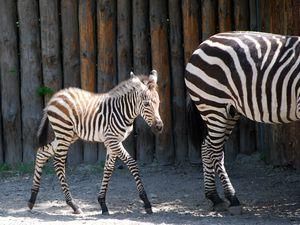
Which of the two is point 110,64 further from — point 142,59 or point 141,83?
point 141,83

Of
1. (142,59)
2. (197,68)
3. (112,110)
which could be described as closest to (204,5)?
(142,59)

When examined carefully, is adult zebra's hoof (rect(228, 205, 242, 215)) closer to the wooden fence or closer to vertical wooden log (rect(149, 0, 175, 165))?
the wooden fence

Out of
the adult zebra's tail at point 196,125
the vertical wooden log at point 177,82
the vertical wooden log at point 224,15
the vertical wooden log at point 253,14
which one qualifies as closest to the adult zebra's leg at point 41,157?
the adult zebra's tail at point 196,125

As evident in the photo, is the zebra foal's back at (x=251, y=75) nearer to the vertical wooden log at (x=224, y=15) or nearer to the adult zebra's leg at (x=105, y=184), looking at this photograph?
→ the adult zebra's leg at (x=105, y=184)

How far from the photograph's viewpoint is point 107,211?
8594mm

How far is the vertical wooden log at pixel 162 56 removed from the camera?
10.9 metres

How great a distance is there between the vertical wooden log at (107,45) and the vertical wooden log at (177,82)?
0.82m

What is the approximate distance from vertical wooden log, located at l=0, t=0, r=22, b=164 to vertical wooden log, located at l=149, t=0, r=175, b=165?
6.60ft

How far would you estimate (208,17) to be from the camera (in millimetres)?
10906

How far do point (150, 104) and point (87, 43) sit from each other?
2.74 metres

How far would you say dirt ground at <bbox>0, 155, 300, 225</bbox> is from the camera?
8281 millimetres

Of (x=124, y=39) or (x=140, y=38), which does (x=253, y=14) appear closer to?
(x=140, y=38)

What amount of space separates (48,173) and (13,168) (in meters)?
0.64

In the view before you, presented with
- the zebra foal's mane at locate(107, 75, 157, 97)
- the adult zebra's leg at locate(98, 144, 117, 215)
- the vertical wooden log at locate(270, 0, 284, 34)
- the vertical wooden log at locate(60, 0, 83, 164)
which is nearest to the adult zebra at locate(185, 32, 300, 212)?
the zebra foal's mane at locate(107, 75, 157, 97)
